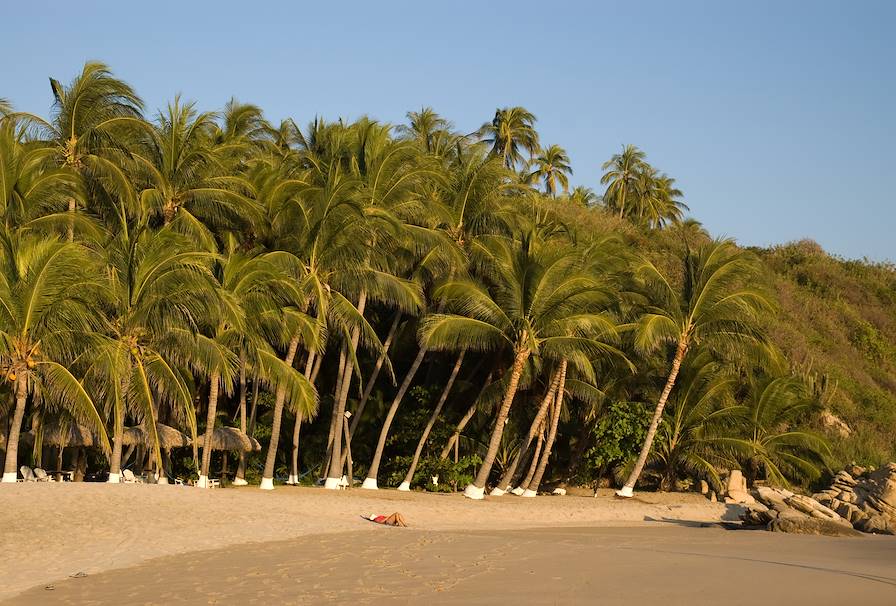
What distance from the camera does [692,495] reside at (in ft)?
91.9

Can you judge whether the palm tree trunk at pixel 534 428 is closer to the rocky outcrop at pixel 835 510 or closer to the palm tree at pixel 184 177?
the rocky outcrop at pixel 835 510

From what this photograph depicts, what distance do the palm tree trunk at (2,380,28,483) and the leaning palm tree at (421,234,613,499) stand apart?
9204mm

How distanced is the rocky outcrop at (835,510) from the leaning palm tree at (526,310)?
5.44m

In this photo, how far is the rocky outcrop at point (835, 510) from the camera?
69.3ft

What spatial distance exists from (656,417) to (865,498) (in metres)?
5.71

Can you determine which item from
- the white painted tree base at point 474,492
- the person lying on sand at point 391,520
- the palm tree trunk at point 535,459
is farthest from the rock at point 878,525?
the person lying on sand at point 391,520

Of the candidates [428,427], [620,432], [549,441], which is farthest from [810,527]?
[428,427]

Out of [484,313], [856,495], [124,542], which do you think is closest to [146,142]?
[484,313]

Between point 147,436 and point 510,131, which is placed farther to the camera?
point 510,131

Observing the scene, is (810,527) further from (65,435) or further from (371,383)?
(65,435)

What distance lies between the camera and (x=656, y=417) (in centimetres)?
2623

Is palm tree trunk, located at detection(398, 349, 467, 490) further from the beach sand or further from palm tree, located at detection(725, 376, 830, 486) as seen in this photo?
palm tree, located at detection(725, 376, 830, 486)

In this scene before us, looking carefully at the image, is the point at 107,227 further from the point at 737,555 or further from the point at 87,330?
the point at 737,555

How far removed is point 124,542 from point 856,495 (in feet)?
64.6
